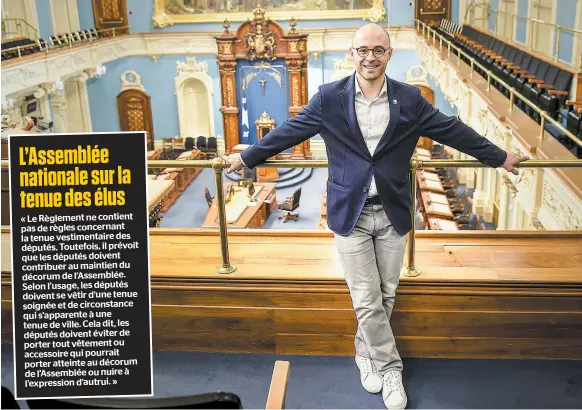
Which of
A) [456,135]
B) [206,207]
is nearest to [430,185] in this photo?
[206,207]

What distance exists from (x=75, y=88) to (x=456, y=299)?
65.2 ft

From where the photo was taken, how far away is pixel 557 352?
11.2ft

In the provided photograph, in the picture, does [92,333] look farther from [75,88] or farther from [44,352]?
[75,88]

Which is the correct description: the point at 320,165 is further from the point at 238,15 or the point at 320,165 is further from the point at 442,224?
the point at 238,15

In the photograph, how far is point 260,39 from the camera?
19.1 m

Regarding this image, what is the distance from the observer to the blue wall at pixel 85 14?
72.4ft

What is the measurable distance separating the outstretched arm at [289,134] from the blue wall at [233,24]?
19003mm

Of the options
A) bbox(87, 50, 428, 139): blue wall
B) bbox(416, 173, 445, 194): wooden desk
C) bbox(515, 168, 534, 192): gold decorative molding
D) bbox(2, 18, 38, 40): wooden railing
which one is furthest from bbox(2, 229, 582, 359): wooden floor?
bbox(87, 50, 428, 139): blue wall

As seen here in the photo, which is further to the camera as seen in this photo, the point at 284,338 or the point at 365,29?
the point at 284,338

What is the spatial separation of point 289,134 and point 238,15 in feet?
64.6

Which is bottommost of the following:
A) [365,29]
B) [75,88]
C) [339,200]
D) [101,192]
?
[75,88]

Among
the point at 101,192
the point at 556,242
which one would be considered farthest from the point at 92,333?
the point at 556,242

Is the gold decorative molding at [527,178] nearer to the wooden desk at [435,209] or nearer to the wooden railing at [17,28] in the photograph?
the wooden desk at [435,209]

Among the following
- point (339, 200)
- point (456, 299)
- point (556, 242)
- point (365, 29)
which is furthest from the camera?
point (556, 242)
